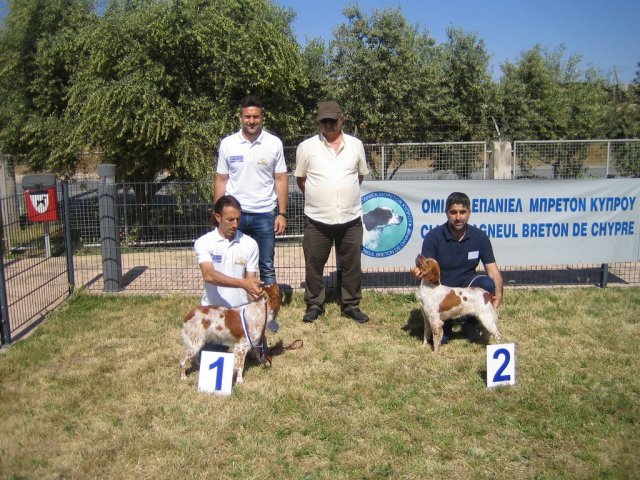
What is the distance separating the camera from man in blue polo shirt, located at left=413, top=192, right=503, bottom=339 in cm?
515

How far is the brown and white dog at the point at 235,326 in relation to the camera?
4398mm

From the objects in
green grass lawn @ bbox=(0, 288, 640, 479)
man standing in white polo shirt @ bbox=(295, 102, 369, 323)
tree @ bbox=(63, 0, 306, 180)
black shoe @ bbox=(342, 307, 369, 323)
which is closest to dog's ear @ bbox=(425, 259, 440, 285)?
green grass lawn @ bbox=(0, 288, 640, 479)

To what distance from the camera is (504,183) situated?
6.93 m

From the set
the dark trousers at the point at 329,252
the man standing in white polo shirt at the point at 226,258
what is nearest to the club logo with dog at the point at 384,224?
the dark trousers at the point at 329,252

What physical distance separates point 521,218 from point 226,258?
4.01m

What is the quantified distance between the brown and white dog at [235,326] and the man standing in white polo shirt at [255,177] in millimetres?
1199

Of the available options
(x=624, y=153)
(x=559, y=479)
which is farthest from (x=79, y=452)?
(x=624, y=153)

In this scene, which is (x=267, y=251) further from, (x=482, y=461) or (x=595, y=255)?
(x=595, y=255)

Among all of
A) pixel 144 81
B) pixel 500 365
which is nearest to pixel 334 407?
pixel 500 365

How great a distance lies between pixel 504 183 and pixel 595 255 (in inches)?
58.6

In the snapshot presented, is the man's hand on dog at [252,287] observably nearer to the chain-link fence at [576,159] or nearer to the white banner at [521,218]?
the white banner at [521,218]

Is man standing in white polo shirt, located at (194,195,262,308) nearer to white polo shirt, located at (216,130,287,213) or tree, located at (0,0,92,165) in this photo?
white polo shirt, located at (216,130,287,213)

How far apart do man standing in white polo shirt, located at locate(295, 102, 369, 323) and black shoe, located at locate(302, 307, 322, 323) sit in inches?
0.4

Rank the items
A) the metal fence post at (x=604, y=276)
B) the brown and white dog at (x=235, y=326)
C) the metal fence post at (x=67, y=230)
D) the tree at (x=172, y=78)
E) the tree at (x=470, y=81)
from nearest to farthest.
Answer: the brown and white dog at (x=235, y=326)
the metal fence post at (x=67, y=230)
the metal fence post at (x=604, y=276)
the tree at (x=172, y=78)
the tree at (x=470, y=81)
